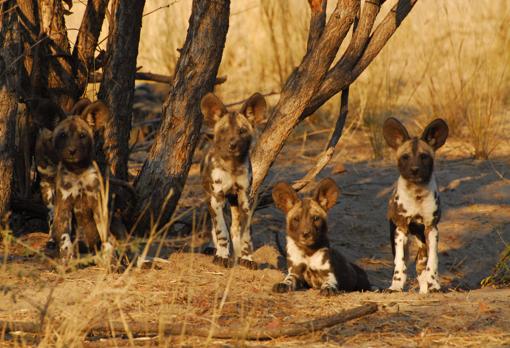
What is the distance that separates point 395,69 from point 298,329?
882 centimetres

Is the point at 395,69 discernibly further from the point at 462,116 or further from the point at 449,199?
the point at 449,199

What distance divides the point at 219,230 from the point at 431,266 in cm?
148

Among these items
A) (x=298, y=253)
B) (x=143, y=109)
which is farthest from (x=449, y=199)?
(x=143, y=109)

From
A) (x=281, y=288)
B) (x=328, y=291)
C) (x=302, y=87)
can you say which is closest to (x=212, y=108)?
(x=302, y=87)

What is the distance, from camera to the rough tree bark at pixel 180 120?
7.43 m

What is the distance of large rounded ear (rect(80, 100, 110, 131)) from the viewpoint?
6785mm

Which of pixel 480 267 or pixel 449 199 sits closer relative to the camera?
pixel 480 267

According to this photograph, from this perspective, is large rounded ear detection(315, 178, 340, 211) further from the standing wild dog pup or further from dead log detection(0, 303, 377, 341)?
dead log detection(0, 303, 377, 341)

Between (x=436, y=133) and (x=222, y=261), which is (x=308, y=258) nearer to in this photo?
Result: (x=222, y=261)

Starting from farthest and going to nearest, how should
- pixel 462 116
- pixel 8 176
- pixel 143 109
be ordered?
pixel 143 109, pixel 462 116, pixel 8 176

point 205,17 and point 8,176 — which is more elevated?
point 205,17

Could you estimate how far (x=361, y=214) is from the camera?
30.6 ft

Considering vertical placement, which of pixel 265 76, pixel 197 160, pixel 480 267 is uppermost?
pixel 265 76

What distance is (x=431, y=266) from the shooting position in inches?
265
